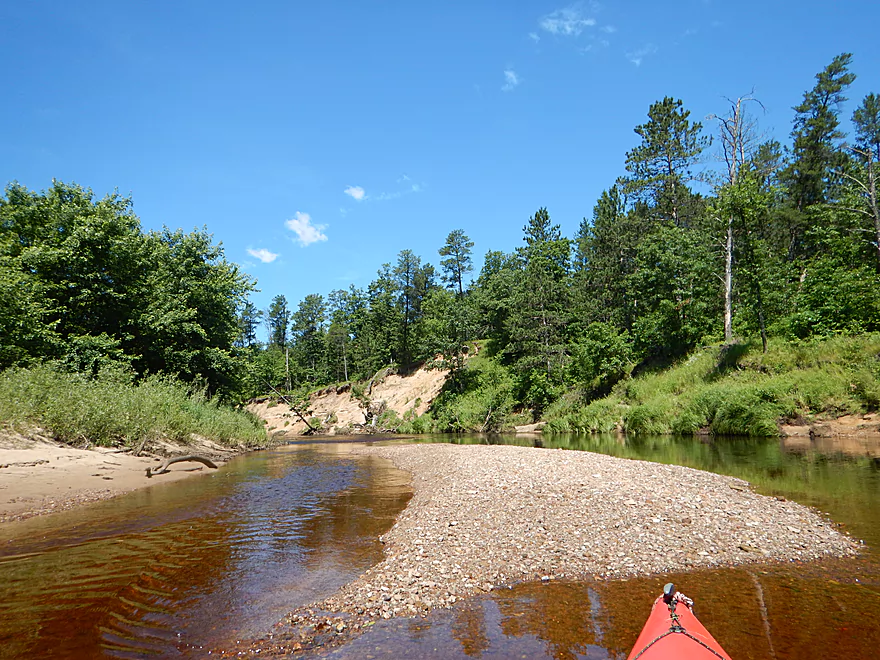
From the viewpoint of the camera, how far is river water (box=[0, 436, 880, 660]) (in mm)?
4746

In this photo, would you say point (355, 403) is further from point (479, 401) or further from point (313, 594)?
point (313, 594)

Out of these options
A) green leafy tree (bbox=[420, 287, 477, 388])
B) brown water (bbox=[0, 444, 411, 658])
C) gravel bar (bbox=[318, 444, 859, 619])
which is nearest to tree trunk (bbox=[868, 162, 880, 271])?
gravel bar (bbox=[318, 444, 859, 619])

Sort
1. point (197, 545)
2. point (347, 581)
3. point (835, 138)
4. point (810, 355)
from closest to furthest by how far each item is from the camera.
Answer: point (347, 581) < point (197, 545) < point (810, 355) < point (835, 138)

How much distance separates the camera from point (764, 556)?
667 cm

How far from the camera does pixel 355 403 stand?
198 feet

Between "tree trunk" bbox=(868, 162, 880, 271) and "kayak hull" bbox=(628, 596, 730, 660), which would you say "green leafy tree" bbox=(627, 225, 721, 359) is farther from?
"kayak hull" bbox=(628, 596, 730, 660)

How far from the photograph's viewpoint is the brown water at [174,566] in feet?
16.9

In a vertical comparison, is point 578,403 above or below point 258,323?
below

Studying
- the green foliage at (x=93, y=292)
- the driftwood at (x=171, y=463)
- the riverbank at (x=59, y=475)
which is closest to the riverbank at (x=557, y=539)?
the riverbank at (x=59, y=475)

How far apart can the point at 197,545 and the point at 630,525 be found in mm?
7939

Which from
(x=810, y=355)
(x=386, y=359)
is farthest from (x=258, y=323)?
(x=810, y=355)

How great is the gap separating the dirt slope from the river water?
1676 inches

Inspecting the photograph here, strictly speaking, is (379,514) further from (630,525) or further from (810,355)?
(810,355)

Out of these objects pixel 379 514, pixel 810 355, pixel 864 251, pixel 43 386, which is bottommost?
pixel 379 514
